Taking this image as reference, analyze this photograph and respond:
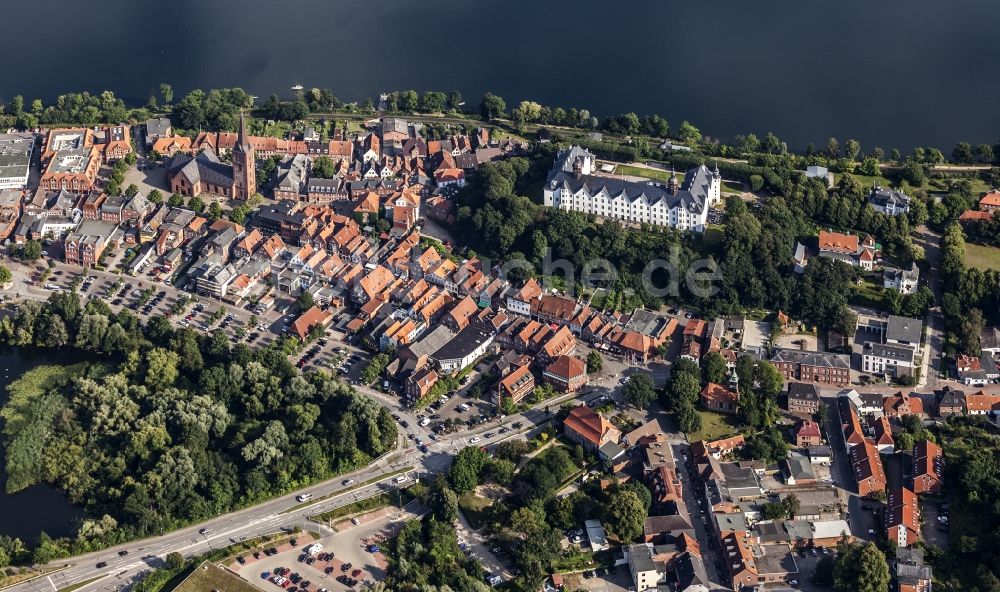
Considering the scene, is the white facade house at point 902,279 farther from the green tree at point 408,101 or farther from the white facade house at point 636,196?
the green tree at point 408,101

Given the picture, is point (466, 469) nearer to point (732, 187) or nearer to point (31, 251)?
point (732, 187)

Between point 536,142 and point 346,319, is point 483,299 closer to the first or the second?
point 346,319

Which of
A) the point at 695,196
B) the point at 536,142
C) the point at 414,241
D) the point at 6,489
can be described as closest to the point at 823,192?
the point at 695,196

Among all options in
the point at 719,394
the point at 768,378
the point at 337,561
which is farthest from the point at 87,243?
the point at 768,378

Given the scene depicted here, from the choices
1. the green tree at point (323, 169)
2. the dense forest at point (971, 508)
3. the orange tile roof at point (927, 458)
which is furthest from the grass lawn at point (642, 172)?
the orange tile roof at point (927, 458)

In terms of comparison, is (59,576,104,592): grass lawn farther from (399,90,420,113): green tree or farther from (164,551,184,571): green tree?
(399,90,420,113): green tree

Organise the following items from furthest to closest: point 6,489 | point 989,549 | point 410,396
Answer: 1. point 410,396
2. point 6,489
3. point 989,549
